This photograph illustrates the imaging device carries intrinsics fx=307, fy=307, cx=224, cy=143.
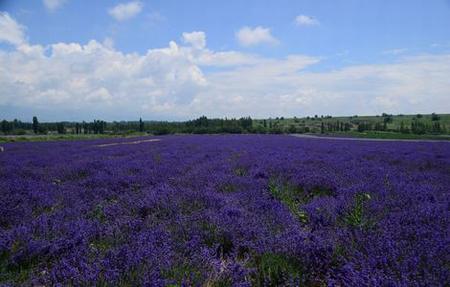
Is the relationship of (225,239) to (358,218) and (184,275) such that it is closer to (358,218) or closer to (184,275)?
(184,275)

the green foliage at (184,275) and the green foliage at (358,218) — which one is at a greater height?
the green foliage at (358,218)

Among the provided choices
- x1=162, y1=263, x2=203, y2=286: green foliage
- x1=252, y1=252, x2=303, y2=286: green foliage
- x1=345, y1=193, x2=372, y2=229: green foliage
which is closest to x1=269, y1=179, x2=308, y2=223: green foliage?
x1=345, y1=193, x2=372, y2=229: green foliage

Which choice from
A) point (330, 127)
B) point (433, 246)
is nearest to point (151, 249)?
point (433, 246)

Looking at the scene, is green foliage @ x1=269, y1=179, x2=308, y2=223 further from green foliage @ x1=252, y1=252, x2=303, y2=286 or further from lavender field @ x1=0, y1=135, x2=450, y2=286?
green foliage @ x1=252, y1=252, x2=303, y2=286

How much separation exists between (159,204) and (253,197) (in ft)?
4.95

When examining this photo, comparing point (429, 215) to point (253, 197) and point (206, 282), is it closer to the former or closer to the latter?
point (253, 197)

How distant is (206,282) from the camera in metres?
2.43

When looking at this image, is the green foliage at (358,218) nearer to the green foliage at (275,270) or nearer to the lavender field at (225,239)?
the lavender field at (225,239)

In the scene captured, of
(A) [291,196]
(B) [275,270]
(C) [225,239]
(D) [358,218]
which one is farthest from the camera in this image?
(A) [291,196]

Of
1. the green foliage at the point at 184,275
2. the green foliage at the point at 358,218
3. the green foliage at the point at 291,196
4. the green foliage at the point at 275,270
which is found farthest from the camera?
the green foliage at the point at 291,196

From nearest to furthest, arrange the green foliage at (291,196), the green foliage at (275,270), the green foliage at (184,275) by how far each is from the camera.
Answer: the green foliage at (184,275) → the green foliage at (275,270) → the green foliage at (291,196)

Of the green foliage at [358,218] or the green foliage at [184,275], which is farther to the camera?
the green foliage at [358,218]

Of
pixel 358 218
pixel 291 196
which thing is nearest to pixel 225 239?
pixel 358 218

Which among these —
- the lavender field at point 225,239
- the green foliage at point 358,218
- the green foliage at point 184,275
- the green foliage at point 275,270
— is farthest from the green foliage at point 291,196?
the green foliage at point 184,275
